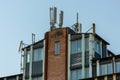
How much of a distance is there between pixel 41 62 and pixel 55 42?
3551 millimetres

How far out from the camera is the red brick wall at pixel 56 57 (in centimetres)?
8192

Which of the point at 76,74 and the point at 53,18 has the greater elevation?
the point at 53,18

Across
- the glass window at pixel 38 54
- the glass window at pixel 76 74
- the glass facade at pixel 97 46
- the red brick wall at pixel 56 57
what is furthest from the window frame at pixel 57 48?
the glass facade at pixel 97 46

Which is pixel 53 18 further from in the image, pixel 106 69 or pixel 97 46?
pixel 106 69

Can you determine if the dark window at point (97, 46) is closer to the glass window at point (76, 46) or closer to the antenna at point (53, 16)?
the glass window at point (76, 46)

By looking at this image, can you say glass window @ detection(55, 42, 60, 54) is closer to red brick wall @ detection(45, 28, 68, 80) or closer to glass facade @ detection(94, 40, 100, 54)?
red brick wall @ detection(45, 28, 68, 80)

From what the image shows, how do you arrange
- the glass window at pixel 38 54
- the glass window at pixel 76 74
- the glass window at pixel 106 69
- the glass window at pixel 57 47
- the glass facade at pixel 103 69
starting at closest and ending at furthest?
the glass window at pixel 106 69, the glass facade at pixel 103 69, the glass window at pixel 76 74, the glass window at pixel 57 47, the glass window at pixel 38 54

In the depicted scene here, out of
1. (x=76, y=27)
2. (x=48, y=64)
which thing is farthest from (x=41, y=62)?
(x=76, y=27)

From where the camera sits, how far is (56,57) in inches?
3268

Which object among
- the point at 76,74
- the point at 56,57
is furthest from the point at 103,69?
the point at 56,57

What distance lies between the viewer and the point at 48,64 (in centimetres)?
8344

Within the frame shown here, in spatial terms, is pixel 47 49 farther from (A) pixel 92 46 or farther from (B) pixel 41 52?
(A) pixel 92 46

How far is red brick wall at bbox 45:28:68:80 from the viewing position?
81.9 metres

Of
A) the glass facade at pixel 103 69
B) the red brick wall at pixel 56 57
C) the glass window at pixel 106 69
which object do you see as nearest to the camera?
the glass window at pixel 106 69
